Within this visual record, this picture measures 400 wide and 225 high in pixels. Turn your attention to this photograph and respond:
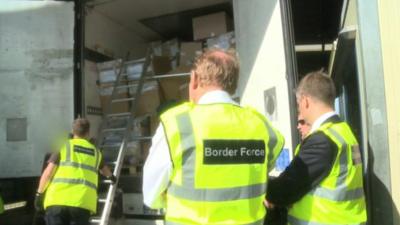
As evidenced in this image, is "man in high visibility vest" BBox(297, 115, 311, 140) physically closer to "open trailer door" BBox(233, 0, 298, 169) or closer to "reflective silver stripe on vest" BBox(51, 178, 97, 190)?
"open trailer door" BBox(233, 0, 298, 169)

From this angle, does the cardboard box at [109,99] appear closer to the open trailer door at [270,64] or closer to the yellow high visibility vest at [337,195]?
the open trailer door at [270,64]

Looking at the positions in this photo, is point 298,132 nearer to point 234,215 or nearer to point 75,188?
point 234,215

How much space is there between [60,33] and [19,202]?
5.77ft

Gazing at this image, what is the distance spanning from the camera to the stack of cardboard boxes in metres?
5.54

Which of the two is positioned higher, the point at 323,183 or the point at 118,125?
the point at 118,125

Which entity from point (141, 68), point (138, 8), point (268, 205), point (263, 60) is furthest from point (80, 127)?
point (268, 205)

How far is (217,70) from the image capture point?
75.3 inches

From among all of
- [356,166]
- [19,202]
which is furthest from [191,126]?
[19,202]

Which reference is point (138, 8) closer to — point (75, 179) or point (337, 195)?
point (75, 179)

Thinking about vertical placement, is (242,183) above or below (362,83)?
below

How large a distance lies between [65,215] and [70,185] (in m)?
0.27

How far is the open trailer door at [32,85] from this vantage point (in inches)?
190

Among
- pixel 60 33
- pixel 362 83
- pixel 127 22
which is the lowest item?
pixel 362 83

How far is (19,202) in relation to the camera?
473 cm
